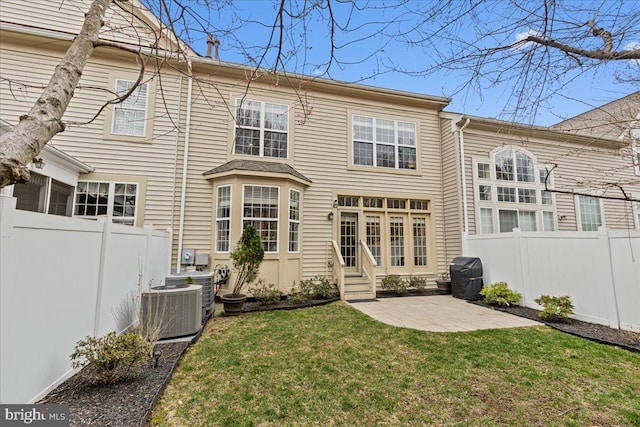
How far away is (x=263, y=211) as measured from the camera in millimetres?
7848

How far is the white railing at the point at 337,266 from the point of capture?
793 centimetres

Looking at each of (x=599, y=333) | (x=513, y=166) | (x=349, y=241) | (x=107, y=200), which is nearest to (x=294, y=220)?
(x=349, y=241)

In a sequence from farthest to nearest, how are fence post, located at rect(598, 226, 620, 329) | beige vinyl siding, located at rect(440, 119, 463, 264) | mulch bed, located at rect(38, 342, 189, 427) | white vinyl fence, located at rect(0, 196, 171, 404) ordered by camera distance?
beige vinyl siding, located at rect(440, 119, 463, 264)
fence post, located at rect(598, 226, 620, 329)
mulch bed, located at rect(38, 342, 189, 427)
white vinyl fence, located at rect(0, 196, 171, 404)

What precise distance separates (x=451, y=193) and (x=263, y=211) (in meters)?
6.20

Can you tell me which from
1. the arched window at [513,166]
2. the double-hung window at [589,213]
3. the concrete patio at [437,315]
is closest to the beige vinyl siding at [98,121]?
the concrete patio at [437,315]

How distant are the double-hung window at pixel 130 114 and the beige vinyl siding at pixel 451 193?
361 inches

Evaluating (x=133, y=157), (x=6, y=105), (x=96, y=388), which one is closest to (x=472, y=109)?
(x=96, y=388)

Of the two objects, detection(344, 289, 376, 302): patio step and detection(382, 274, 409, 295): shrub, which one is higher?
detection(382, 274, 409, 295): shrub

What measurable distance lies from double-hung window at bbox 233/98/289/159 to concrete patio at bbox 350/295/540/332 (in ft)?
16.3

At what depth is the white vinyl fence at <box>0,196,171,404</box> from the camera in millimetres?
2215

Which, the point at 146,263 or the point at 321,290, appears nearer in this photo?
the point at 146,263

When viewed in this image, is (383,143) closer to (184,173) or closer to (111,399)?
(184,173)

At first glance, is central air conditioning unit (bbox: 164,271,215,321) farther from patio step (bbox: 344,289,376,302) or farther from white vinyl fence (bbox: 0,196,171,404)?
patio step (bbox: 344,289,376,302)

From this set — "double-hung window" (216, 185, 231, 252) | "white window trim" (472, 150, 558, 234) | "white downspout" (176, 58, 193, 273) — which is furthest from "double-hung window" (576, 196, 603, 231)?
"white downspout" (176, 58, 193, 273)
